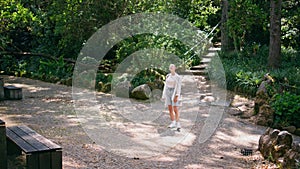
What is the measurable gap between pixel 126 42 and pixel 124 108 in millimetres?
4658

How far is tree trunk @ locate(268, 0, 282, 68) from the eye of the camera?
41.1 ft

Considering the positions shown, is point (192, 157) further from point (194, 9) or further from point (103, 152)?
point (194, 9)

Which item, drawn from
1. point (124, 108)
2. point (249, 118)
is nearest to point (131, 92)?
point (124, 108)

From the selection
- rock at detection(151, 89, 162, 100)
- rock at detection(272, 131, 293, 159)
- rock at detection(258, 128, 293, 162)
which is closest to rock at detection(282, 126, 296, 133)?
rock at detection(258, 128, 293, 162)

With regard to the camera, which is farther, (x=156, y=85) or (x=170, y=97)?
(x=156, y=85)

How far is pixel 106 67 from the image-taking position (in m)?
15.8

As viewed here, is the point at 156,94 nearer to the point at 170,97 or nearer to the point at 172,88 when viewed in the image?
the point at 170,97

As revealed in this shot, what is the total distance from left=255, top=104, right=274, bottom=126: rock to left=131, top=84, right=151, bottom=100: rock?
3.49 metres

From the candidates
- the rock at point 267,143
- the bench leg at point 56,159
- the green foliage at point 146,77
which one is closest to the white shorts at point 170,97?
the rock at point 267,143

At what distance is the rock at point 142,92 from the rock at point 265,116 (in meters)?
3.49

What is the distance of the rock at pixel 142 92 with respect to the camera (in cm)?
1147

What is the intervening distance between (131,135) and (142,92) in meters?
3.79

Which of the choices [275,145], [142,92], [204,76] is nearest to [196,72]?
[204,76]

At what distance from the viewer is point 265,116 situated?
350 inches
